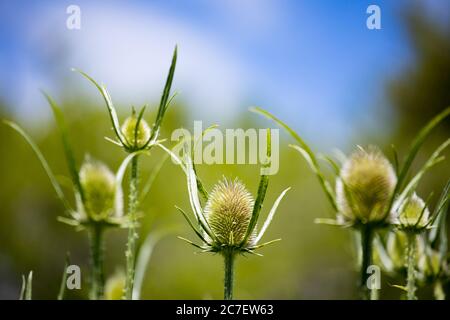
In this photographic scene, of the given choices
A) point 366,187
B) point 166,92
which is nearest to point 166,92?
point 166,92

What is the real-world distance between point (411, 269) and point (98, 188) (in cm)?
67

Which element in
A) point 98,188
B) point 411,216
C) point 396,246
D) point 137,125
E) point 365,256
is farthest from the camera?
point 396,246

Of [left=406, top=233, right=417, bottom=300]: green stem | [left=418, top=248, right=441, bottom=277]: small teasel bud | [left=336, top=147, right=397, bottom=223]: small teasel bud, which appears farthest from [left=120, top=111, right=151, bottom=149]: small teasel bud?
[left=418, top=248, right=441, bottom=277]: small teasel bud

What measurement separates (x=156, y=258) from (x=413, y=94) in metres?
4.61

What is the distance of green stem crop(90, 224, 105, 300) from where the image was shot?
0.90m

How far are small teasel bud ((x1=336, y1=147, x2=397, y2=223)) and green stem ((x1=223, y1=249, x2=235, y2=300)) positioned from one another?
0.22m

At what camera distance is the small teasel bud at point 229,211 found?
3.39 feet

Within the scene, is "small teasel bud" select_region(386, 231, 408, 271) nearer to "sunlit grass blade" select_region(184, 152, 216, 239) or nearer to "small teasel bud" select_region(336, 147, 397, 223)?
"small teasel bud" select_region(336, 147, 397, 223)

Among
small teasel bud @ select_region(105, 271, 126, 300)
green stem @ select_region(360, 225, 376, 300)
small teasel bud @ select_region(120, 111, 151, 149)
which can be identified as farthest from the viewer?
small teasel bud @ select_region(105, 271, 126, 300)

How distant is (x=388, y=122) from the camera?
7.30m

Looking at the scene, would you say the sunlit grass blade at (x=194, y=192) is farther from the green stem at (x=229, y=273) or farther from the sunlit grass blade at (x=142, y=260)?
the sunlit grass blade at (x=142, y=260)

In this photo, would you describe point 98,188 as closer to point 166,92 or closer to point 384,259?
point 166,92

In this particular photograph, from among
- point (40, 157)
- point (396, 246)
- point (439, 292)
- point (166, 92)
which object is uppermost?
point (166, 92)

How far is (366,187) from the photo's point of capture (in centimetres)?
93
